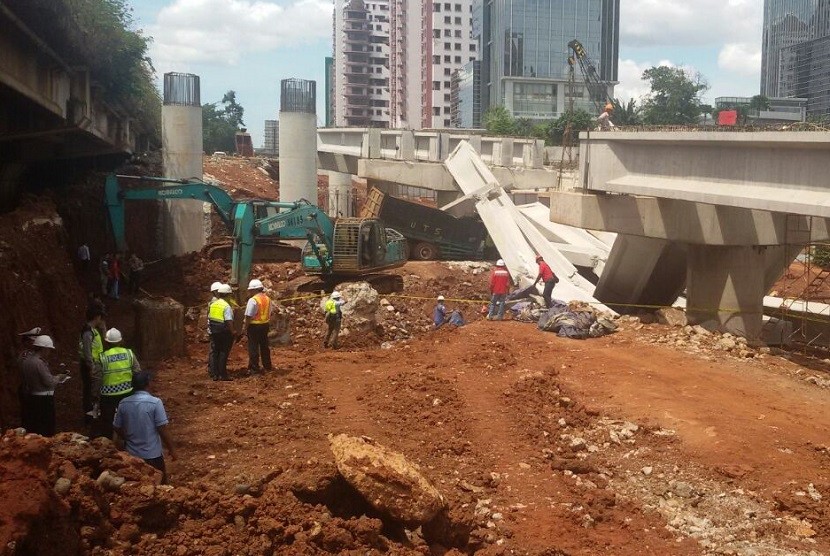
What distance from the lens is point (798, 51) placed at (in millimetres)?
102062

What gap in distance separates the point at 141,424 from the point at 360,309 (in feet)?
36.2

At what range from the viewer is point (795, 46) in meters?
103

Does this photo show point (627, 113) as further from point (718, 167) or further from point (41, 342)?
point (41, 342)

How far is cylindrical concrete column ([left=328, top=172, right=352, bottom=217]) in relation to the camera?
144ft

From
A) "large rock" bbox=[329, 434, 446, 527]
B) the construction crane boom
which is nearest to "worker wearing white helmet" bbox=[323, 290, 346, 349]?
"large rock" bbox=[329, 434, 446, 527]

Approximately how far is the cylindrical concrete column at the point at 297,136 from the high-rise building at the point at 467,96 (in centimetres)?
7062

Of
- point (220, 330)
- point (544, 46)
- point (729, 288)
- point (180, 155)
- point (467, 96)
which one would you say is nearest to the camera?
point (220, 330)

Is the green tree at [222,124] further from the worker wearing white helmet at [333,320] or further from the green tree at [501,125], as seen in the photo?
the worker wearing white helmet at [333,320]

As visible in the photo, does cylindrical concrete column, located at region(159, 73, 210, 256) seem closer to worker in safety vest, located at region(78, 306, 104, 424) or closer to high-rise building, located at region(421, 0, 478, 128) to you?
worker in safety vest, located at region(78, 306, 104, 424)

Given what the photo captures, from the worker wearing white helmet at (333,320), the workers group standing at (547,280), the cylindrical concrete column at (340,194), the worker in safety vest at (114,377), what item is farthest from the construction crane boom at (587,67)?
the worker in safety vest at (114,377)

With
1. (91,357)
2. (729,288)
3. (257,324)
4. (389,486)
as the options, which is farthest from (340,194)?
(389,486)

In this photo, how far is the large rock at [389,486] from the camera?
674 centimetres

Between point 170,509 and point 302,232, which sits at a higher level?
point 302,232

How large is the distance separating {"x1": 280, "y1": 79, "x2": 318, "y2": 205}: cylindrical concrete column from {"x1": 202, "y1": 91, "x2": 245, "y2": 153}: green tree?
3349 centimetres
